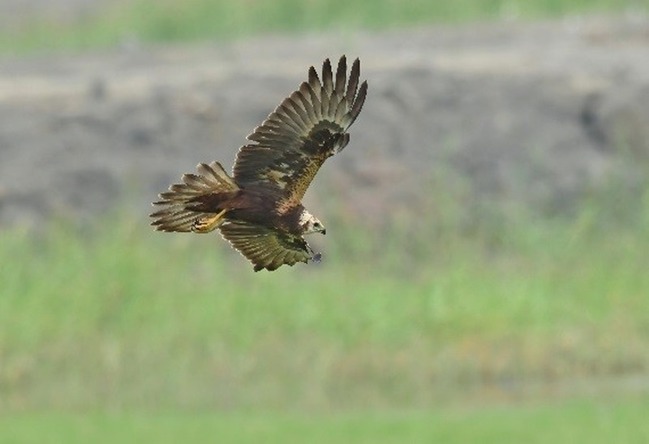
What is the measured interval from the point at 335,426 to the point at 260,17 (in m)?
11.4

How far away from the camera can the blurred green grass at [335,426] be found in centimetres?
1331

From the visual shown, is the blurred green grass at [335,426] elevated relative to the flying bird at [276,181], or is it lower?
elevated

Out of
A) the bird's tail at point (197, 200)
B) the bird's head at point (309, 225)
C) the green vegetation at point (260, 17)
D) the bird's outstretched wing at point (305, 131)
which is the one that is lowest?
the bird's head at point (309, 225)

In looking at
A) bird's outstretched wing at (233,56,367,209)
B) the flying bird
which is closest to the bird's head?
the flying bird

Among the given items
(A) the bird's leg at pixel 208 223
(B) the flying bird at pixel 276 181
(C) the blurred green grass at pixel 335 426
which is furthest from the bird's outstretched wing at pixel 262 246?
(C) the blurred green grass at pixel 335 426

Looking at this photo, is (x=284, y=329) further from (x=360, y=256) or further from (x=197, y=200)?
(x=197, y=200)

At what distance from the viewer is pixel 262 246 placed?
392cm

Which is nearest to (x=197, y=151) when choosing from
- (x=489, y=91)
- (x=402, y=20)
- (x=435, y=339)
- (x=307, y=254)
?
(x=489, y=91)

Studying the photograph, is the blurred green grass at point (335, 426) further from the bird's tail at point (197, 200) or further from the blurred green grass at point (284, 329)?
the bird's tail at point (197, 200)

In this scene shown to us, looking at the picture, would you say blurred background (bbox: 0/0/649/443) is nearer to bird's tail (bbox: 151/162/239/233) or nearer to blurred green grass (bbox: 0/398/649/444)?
blurred green grass (bbox: 0/398/649/444)

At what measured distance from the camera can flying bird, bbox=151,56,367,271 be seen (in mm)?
3670

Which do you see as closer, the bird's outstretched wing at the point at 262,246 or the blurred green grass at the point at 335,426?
the bird's outstretched wing at the point at 262,246

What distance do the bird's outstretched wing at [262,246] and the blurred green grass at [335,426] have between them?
30.6 feet

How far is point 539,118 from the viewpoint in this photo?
18.3 meters
